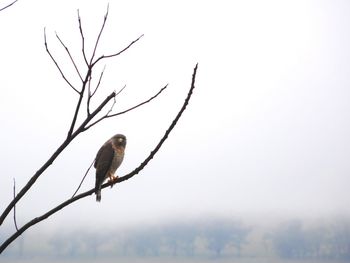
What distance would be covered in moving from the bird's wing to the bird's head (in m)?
0.24

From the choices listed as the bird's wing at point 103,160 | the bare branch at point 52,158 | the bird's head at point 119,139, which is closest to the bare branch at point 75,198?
the bare branch at point 52,158

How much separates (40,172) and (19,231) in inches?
16.0

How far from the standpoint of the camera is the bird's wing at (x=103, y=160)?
1091 cm

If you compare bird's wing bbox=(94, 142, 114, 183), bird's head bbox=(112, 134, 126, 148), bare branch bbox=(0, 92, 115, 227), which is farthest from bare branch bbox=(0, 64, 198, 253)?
bird's head bbox=(112, 134, 126, 148)

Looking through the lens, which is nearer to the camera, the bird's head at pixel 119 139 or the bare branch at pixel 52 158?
the bare branch at pixel 52 158

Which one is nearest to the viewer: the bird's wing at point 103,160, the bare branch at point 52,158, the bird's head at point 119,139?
the bare branch at point 52,158

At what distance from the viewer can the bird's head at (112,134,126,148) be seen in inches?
479

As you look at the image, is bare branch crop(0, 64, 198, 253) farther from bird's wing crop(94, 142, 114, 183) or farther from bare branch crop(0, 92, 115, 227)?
bird's wing crop(94, 142, 114, 183)

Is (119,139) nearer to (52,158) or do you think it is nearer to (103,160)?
(103,160)

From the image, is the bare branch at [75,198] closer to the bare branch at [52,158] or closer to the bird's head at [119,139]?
the bare branch at [52,158]

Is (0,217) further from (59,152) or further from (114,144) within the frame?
(114,144)

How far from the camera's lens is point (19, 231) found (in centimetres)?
314

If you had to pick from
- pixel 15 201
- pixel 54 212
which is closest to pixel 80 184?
pixel 54 212

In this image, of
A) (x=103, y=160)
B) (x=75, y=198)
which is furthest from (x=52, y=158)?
(x=103, y=160)
